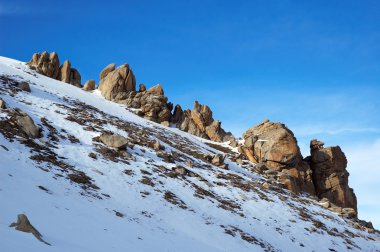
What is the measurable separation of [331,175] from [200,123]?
28.2 meters

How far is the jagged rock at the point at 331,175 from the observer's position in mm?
55969

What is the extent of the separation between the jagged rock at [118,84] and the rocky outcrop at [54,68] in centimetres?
707

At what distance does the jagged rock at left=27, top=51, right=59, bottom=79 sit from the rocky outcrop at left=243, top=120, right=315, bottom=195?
132ft

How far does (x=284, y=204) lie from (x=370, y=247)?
291 inches

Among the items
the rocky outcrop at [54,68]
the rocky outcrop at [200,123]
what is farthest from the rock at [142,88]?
the rocky outcrop at [54,68]

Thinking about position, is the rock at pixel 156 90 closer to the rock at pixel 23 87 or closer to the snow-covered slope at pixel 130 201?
the rock at pixel 23 87

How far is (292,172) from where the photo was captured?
171ft

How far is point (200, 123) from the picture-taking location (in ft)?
241

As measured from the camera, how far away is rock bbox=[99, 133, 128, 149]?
2705cm

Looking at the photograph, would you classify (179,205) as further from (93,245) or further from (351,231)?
→ (351,231)

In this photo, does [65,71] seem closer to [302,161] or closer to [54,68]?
[54,68]

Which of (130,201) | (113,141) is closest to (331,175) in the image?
(113,141)

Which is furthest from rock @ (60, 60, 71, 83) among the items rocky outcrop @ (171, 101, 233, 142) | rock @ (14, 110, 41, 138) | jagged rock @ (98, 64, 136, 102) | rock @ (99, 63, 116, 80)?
rock @ (14, 110, 41, 138)

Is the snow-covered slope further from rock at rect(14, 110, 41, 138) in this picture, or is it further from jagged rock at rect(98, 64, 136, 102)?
jagged rock at rect(98, 64, 136, 102)
